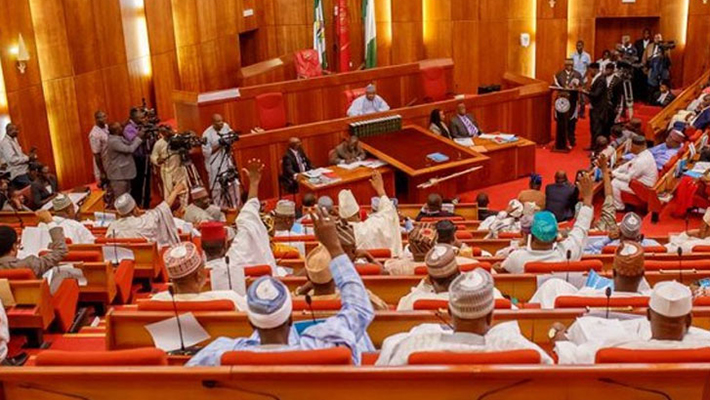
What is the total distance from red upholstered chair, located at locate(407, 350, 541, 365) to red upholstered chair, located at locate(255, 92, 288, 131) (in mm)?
8862

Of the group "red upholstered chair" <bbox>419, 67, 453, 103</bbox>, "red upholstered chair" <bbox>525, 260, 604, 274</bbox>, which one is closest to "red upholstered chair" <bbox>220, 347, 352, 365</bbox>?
"red upholstered chair" <bbox>525, 260, 604, 274</bbox>

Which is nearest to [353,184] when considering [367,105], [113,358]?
[367,105]

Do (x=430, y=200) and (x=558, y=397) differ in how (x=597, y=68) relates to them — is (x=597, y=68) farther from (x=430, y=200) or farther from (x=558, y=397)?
(x=558, y=397)

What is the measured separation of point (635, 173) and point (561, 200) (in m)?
1.27

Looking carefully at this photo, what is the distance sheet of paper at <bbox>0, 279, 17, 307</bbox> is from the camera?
5.00m

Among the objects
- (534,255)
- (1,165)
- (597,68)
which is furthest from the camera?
(597,68)

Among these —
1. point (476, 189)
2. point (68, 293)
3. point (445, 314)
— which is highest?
point (445, 314)

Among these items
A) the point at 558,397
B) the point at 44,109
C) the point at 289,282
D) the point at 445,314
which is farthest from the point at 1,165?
the point at 558,397

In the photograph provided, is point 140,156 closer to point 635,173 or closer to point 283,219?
point 283,219

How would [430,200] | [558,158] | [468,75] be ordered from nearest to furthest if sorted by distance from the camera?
[430,200] < [558,158] < [468,75]

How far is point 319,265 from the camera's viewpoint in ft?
11.9

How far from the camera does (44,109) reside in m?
10.7

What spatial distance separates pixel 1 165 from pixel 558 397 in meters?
7.99

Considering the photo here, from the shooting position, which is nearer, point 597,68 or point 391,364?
point 391,364
